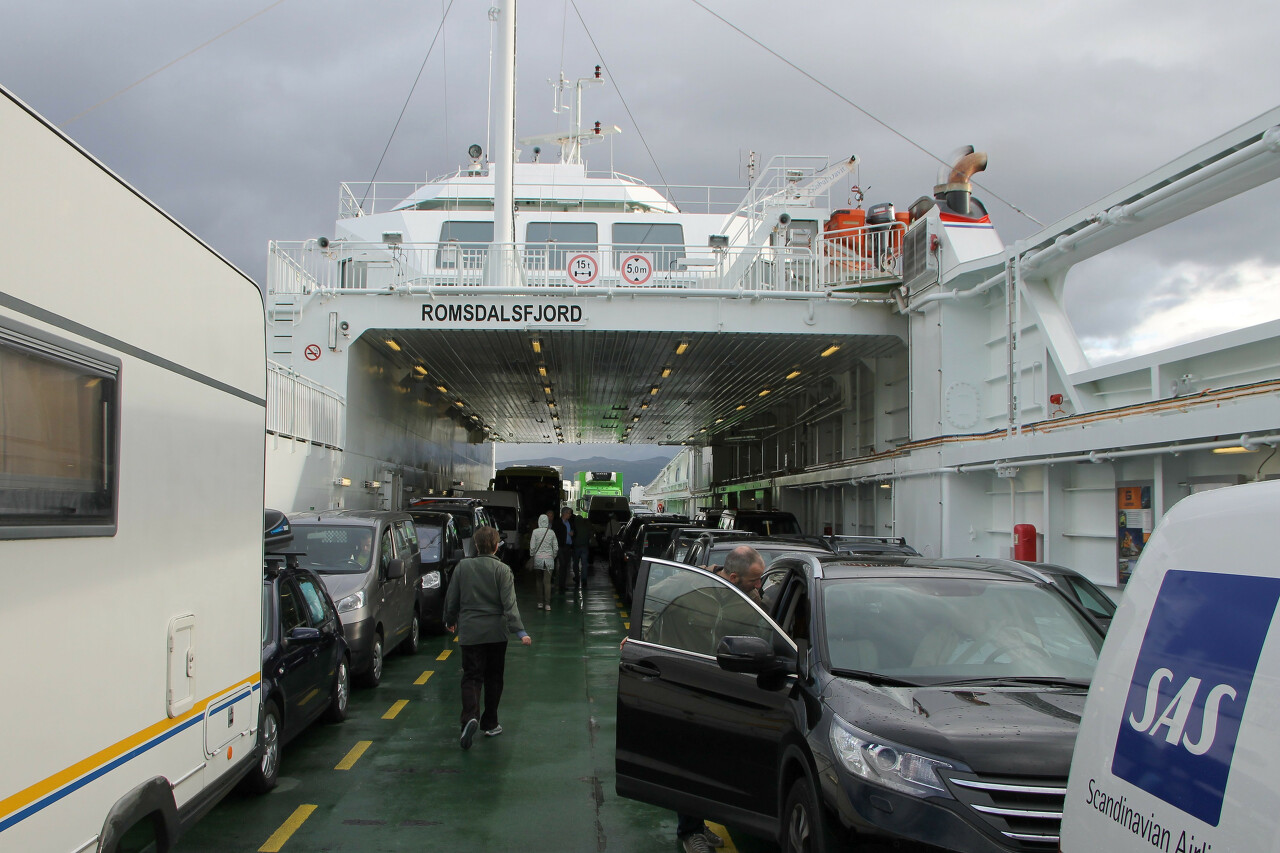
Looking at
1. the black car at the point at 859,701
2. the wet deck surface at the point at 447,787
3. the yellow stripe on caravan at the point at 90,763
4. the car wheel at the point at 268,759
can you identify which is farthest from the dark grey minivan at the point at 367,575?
the yellow stripe on caravan at the point at 90,763

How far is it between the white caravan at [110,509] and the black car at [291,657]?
171 centimetres

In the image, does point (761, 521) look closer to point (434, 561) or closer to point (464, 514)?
point (464, 514)

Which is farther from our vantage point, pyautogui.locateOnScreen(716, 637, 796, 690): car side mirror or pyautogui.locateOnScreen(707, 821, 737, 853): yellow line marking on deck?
pyautogui.locateOnScreen(707, 821, 737, 853): yellow line marking on deck

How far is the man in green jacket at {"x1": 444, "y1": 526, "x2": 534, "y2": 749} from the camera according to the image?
299 inches

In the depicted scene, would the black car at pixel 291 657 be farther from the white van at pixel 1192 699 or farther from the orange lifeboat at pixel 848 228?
the orange lifeboat at pixel 848 228

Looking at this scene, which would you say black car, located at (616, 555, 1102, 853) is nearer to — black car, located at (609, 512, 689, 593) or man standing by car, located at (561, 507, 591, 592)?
black car, located at (609, 512, 689, 593)

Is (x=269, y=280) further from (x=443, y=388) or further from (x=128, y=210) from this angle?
(x=128, y=210)

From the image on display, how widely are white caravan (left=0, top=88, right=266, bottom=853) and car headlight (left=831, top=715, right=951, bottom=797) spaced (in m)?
2.59

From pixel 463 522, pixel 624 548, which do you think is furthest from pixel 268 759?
pixel 624 548

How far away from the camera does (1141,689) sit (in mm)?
2137

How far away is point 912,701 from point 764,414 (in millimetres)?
33070

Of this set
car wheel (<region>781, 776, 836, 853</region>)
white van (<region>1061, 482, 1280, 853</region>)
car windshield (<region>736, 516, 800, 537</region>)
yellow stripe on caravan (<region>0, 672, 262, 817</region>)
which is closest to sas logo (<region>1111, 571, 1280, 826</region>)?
white van (<region>1061, 482, 1280, 853</region>)

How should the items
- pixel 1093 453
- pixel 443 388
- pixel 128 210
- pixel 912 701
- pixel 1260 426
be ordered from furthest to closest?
pixel 443 388 → pixel 1093 453 → pixel 1260 426 → pixel 912 701 → pixel 128 210

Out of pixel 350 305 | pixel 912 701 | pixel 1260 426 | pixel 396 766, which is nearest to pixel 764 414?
pixel 350 305
